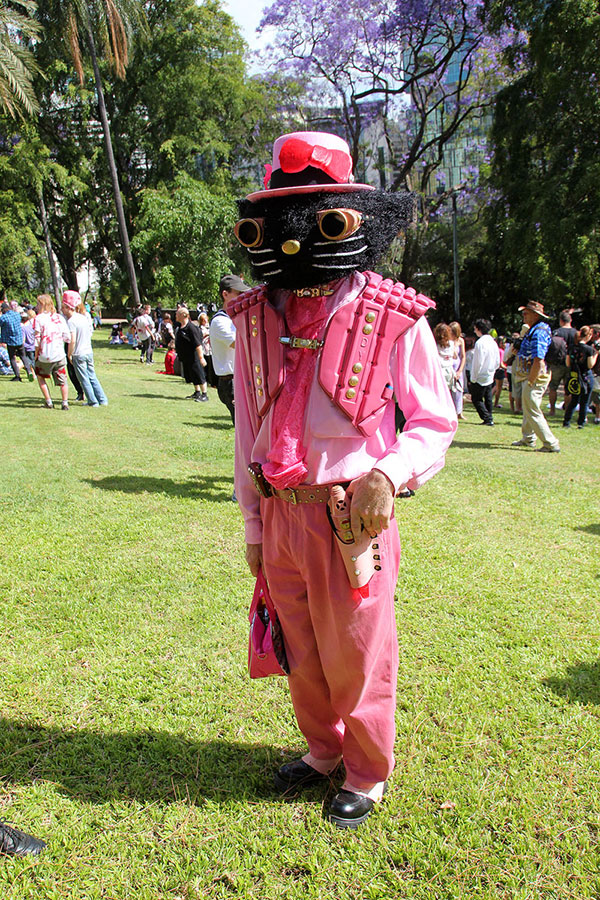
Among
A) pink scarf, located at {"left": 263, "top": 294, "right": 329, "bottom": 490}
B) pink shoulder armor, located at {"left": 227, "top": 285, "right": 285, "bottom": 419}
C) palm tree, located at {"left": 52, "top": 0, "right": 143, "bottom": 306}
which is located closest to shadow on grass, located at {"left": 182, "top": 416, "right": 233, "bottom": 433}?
pink shoulder armor, located at {"left": 227, "top": 285, "right": 285, "bottom": 419}

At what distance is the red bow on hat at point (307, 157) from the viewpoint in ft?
6.45

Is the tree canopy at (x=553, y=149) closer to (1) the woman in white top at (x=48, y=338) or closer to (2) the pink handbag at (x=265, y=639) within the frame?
(1) the woman in white top at (x=48, y=338)

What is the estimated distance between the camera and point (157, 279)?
79.7 ft

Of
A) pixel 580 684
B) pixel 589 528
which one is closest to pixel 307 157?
pixel 580 684

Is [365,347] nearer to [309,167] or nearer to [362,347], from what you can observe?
[362,347]

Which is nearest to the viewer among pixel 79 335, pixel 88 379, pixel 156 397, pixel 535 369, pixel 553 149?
pixel 535 369

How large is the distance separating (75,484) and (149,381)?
10.1 meters

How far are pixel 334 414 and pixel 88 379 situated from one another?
10.5 m

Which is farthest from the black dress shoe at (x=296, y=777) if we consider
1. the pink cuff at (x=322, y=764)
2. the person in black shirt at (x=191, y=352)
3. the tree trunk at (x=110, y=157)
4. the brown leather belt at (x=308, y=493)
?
the tree trunk at (x=110, y=157)

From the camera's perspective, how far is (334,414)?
207cm

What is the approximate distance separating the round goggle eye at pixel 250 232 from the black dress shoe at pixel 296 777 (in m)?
2.00

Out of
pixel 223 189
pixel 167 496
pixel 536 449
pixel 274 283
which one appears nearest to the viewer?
pixel 274 283

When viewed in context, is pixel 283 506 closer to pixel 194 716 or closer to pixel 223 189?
pixel 194 716

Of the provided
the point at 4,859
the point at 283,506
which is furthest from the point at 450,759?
the point at 4,859
